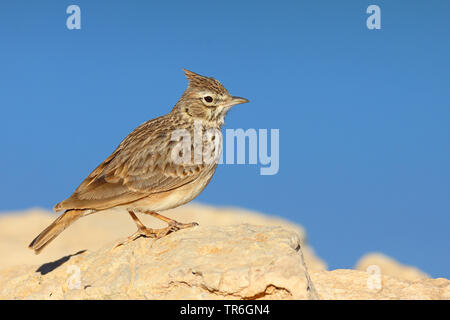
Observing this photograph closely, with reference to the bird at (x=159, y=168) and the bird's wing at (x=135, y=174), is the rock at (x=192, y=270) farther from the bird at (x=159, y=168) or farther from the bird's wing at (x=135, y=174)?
the bird's wing at (x=135, y=174)

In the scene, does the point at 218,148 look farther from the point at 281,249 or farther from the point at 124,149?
the point at 281,249

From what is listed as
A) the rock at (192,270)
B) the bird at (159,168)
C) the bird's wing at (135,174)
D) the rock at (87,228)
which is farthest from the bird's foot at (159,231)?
the rock at (87,228)

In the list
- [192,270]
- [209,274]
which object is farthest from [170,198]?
[209,274]

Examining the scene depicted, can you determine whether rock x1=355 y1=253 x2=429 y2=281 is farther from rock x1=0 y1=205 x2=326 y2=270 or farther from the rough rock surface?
the rough rock surface

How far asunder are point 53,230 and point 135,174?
135 centimetres

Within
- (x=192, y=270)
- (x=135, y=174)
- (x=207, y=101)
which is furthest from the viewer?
(x=207, y=101)

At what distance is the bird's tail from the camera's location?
7.52 metres

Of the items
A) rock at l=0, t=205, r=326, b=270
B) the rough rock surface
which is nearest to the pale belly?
the rough rock surface

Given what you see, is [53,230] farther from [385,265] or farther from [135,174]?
[385,265]

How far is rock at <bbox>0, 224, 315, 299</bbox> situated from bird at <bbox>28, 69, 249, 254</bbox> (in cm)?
53

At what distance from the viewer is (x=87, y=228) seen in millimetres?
18609

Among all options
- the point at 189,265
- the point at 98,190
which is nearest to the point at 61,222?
the point at 98,190

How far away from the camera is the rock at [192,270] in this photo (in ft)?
19.5

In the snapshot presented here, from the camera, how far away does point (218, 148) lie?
8539 mm
